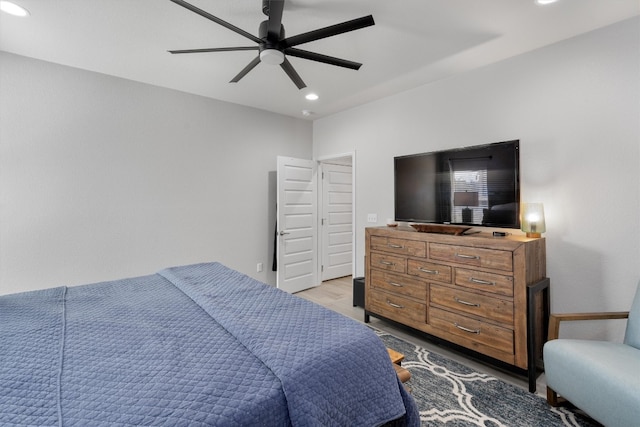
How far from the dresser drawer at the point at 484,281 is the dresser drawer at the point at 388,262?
55cm

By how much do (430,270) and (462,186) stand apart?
86 centimetres

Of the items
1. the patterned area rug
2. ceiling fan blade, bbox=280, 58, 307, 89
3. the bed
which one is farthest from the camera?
ceiling fan blade, bbox=280, 58, 307, 89

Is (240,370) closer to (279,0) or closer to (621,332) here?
(279,0)

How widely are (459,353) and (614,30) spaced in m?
2.83

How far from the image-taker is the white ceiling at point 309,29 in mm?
2094

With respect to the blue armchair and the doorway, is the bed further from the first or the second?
the doorway

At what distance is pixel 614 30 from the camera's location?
2.28m

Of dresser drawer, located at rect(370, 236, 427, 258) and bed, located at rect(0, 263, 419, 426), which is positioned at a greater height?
dresser drawer, located at rect(370, 236, 427, 258)

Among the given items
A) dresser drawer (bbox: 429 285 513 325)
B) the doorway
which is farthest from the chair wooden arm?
the doorway

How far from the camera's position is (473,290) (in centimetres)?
248

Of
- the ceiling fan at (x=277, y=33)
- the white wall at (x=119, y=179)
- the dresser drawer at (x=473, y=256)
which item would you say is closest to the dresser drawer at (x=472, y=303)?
the dresser drawer at (x=473, y=256)

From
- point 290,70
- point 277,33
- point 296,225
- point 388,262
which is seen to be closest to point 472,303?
point 388,262

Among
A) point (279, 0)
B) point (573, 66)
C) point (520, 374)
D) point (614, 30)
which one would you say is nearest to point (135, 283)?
point (279, 0)

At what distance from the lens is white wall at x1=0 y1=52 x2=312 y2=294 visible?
9.26 ft
